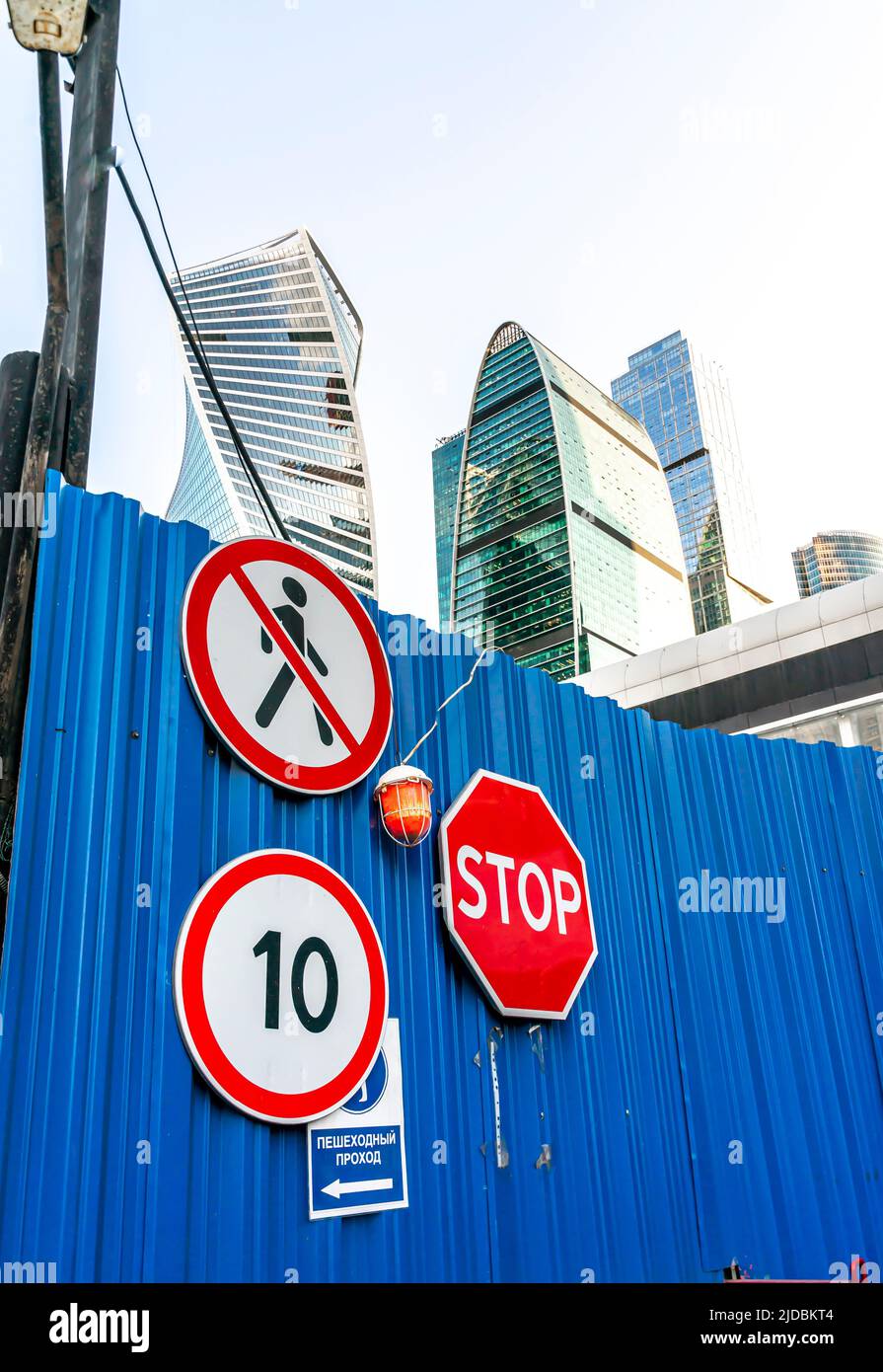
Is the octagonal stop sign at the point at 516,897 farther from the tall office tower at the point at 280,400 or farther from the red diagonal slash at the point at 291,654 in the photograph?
the tall office tower at the point at 280,400

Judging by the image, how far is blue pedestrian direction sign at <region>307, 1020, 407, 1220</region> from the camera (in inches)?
128

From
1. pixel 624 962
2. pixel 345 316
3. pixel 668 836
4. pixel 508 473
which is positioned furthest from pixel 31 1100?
pixel 508 473

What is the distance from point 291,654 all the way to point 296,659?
1.2 inches

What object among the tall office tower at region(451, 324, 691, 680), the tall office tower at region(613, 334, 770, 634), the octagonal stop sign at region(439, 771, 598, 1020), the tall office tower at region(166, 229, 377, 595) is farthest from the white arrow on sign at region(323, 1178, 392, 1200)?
the tall office tower at region(613, 334, 770, 634)

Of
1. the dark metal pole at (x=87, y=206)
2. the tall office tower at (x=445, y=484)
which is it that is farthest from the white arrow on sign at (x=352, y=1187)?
the tall office tower at (x=445, y=484)

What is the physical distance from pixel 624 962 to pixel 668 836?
0.86 m

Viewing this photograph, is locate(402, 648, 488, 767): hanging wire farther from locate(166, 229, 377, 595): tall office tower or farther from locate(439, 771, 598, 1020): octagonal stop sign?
locate(166, 229, 377, 595): tall office tower

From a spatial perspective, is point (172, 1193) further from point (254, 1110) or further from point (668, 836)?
point (668, 836)

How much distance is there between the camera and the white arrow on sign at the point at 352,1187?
10.7 feet

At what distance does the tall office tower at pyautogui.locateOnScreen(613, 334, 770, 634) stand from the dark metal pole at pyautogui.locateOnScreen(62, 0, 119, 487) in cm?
13846

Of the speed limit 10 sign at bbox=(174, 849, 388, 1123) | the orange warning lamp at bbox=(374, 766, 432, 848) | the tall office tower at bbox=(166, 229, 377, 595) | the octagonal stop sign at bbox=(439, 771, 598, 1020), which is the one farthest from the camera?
the tall office tower at bbox=(166, 229, 377, 595)

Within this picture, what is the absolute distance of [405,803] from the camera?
3.89m

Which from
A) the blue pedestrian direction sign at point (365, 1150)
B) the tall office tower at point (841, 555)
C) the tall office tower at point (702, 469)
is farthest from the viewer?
the tall office tower at point (841, 555)

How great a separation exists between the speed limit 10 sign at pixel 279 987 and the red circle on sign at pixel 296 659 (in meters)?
0.34
